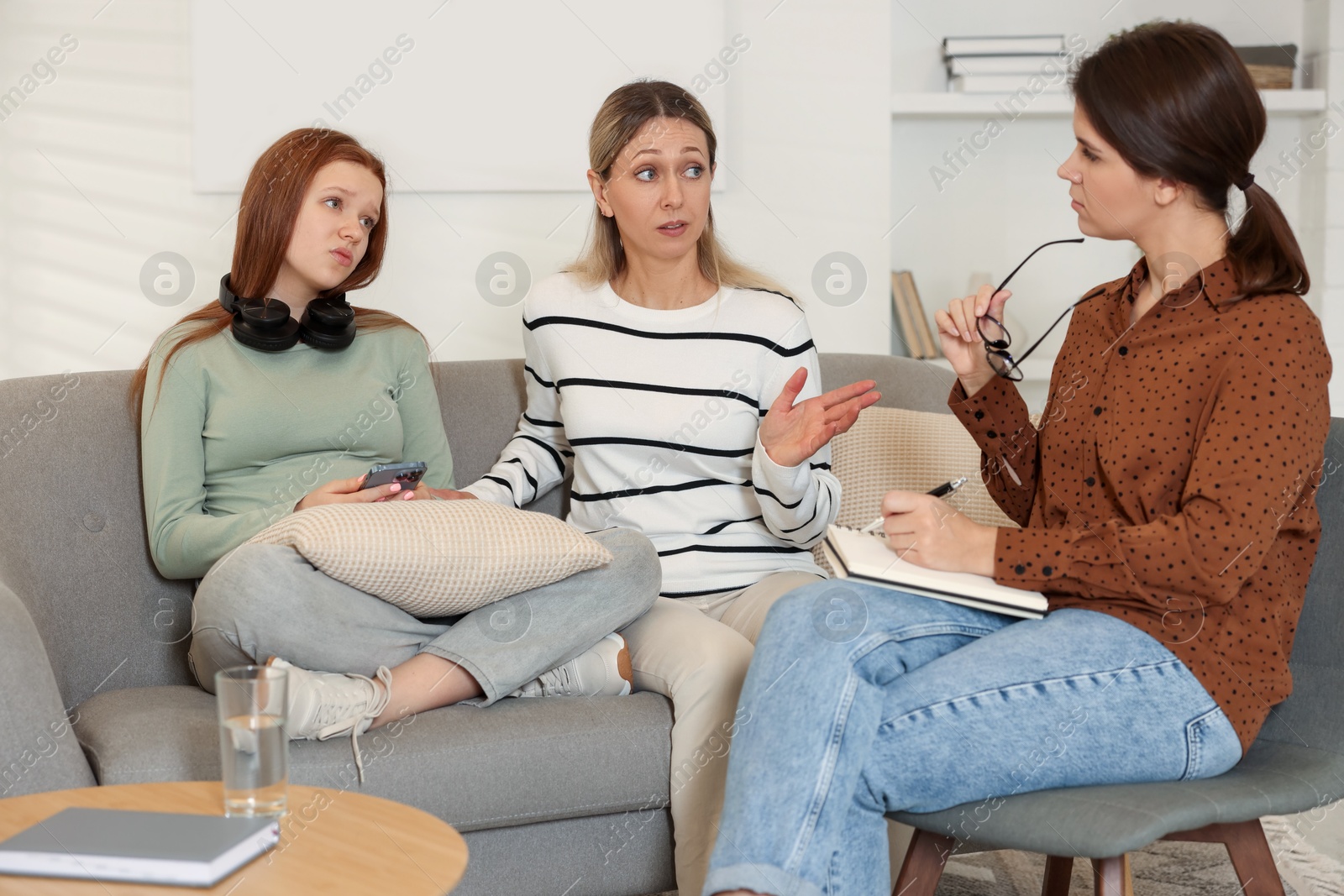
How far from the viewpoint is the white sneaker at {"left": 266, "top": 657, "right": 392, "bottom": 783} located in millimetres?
1357

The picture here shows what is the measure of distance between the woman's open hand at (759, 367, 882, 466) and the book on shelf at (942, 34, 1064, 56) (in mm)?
1859

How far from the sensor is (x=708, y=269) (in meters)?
2.01

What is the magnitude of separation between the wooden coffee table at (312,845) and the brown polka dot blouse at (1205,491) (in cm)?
66

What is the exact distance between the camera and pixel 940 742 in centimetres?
118

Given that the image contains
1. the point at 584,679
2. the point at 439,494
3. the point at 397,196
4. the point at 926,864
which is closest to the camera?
the point at 926,864

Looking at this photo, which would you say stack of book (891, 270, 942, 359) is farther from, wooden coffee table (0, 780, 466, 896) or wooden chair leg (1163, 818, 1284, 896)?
wooden coffee table (0, 780, 466, 896)

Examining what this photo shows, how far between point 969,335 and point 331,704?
0.91 metres

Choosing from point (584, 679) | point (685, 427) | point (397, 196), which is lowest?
point (584, 679)

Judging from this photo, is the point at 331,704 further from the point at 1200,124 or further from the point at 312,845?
the point at 1200,124

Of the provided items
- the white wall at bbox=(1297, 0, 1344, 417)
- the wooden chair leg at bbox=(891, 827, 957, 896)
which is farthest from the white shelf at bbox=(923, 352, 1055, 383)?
the wooden chair leg at bbox=(891, 827, 957, 896)

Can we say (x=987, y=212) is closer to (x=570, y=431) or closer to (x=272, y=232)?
(x=570, y=431)

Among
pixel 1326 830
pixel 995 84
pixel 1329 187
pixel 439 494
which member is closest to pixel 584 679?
pixel 439 494

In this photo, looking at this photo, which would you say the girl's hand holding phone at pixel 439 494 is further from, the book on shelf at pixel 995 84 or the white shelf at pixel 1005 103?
the book on shelf at pixel 995 84

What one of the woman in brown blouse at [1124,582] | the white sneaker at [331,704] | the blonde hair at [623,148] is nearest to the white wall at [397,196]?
the blonde hair at [623,148]
